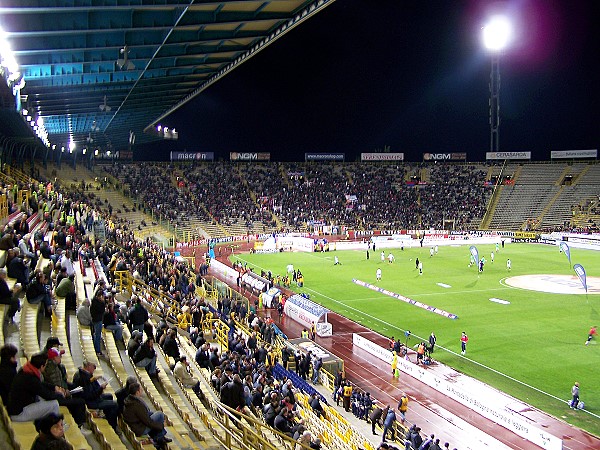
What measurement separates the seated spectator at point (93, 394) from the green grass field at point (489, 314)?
645 inches

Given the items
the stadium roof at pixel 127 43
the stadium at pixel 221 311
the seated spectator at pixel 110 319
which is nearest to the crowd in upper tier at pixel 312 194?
the stadium at pixel 221 311

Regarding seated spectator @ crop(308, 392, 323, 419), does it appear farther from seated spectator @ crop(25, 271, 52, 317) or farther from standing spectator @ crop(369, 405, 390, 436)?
seated spectator @ crop(25, 271, 52, 317)

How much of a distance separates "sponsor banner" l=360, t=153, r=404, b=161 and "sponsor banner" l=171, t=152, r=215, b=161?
25.3 metres

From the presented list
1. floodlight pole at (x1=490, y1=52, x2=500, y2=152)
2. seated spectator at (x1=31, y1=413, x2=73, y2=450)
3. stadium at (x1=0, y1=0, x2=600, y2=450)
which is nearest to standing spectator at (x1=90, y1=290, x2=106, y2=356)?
stadium at (x1=0, y1=0, x2=600, y2=450)

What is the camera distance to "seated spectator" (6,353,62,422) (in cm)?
690

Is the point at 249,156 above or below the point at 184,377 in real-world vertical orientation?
above

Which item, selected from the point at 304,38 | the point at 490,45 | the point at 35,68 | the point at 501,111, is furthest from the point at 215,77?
the point at 501,111

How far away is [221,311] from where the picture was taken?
29.0m

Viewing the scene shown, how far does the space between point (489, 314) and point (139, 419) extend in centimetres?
2858

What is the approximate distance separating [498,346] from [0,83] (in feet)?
79.2

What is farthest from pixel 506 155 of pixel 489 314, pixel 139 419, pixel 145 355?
pixel 139 419

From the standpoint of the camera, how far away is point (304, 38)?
72.6 m

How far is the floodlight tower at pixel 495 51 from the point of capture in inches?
2901

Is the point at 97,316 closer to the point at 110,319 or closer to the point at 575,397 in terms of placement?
the point at 110,319
